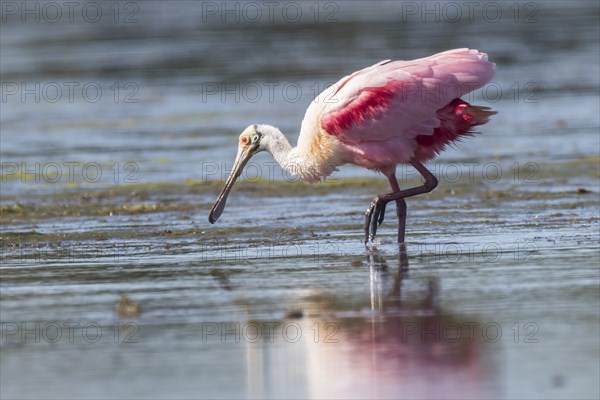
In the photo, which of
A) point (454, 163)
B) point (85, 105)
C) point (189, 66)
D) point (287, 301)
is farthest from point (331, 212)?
point (189, 66)

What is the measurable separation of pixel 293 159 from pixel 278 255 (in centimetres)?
122

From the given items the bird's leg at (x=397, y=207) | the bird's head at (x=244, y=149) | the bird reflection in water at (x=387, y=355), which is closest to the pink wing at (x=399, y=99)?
the bird's leg at (x=397, y=207)

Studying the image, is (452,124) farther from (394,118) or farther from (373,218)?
(373,218)

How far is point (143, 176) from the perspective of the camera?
14672mm

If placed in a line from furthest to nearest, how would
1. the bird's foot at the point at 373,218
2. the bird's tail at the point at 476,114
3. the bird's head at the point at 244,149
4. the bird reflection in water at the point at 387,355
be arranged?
the bird's head at the point at 244,149 → the bird's tail at the point at 476,114 → the bird's foot at the point at 373,218 → the bird reflection in water at the point at 387,355

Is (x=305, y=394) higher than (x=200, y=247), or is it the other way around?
(x=200, y=247)

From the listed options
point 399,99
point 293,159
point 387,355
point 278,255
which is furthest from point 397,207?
point 387,355

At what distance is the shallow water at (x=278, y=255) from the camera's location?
21.2 ft

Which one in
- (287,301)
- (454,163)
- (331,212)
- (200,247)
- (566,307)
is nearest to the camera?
(566,307)

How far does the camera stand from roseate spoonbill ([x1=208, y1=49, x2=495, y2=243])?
10.2 meters

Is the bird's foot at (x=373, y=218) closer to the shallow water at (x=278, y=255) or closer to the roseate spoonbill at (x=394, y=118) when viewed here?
the roseate spoonbill at (x=394, y=118)

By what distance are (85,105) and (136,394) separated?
50.9 ft

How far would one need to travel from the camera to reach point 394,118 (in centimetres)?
1025

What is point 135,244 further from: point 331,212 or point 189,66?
point 189,66
